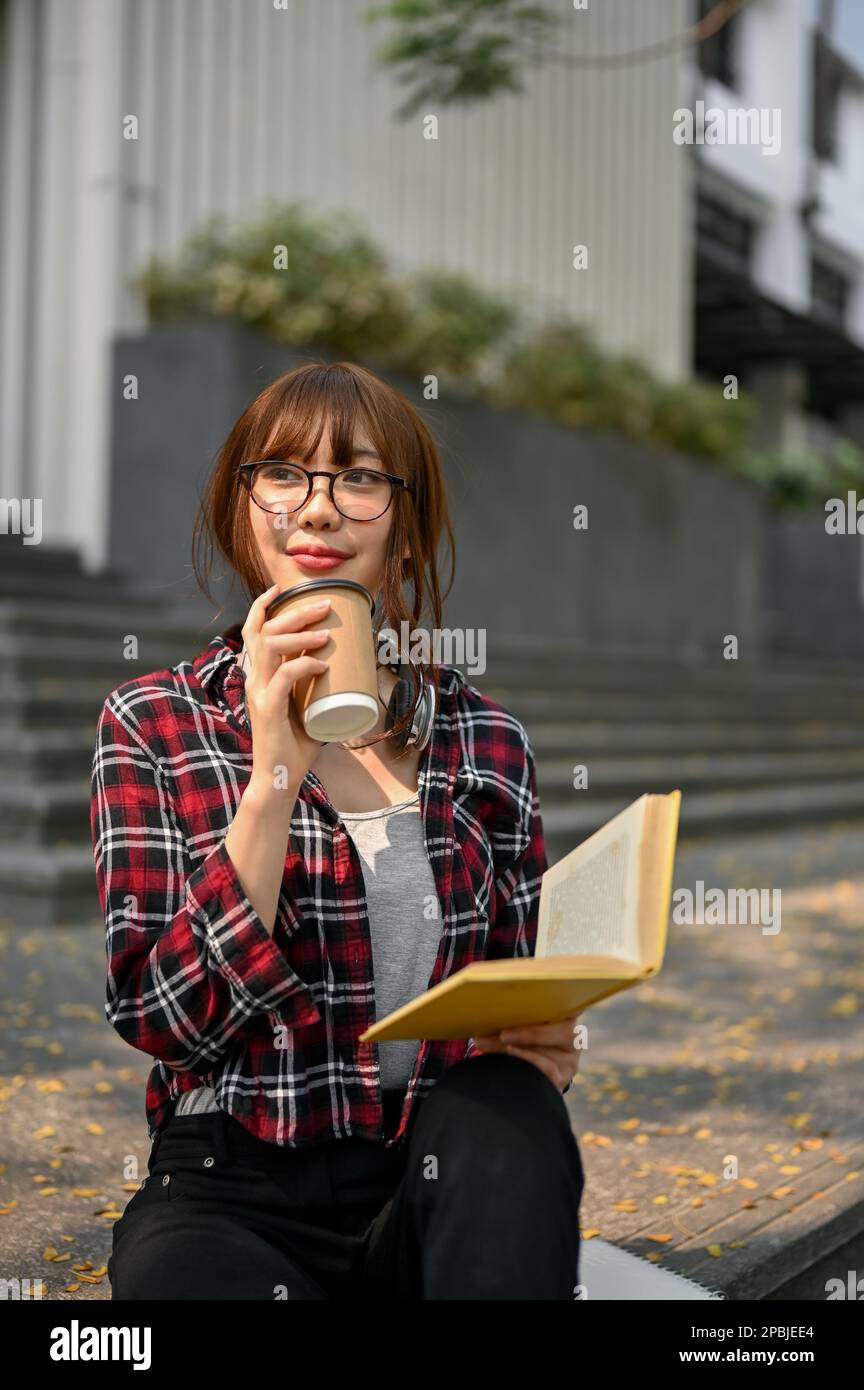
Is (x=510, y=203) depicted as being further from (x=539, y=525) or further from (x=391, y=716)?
(x=391, y=716)

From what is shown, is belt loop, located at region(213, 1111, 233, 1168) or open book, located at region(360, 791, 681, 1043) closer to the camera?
open book, located at region(360, 791, 681, 1043)

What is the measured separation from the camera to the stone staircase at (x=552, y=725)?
17.7 ft

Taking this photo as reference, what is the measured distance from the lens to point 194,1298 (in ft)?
5.45

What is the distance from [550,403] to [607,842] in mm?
10123

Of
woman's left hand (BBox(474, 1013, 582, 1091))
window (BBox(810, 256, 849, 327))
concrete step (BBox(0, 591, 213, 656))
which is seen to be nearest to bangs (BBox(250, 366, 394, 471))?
woman's left hand (BBox(474, 1013, 582, 1091))

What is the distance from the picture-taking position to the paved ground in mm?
2697

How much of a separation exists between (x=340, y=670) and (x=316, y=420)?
44cm

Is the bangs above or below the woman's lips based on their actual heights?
above

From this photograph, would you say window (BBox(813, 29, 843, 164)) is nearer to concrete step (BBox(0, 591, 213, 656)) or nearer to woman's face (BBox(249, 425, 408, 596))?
concrete step (BBox(0, 591, 213, 656))

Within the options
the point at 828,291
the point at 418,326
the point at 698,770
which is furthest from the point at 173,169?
the point at 828,291

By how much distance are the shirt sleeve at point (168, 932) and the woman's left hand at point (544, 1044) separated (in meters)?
0.23

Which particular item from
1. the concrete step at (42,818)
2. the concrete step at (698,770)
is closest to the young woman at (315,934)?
the concrete step at (42,818)

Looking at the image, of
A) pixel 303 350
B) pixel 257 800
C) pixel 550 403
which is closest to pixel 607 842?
pixel 257 800

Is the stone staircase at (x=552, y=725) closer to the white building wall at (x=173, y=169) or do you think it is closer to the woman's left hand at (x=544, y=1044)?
the white building wall at (x=173, y=169)
